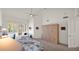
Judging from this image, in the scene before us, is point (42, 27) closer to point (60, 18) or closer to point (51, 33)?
point (51, 33)

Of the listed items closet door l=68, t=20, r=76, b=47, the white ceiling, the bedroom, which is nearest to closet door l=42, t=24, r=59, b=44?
the bedroom

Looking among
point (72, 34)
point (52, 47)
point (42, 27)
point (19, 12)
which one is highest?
point (19, 12)

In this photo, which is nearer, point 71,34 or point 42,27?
point 71,34

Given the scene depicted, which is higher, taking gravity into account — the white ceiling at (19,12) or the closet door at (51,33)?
the white ceiling at (19,12)

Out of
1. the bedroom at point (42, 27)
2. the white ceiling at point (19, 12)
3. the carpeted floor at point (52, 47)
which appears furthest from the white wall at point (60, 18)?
the white ceiling at point (19, 12)

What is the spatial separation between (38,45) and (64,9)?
3.15 feet

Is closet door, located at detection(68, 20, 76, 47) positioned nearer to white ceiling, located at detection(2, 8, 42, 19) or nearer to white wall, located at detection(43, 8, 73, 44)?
white wall, located at detection(43, 8, 73, 44)

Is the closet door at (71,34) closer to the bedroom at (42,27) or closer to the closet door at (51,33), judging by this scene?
the bedroom at (42,27)

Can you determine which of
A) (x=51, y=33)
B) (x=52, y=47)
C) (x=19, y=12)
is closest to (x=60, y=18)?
(x=51, y=33)

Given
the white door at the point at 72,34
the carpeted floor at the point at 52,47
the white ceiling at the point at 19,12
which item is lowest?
the carpeted floor at the point at 52,47

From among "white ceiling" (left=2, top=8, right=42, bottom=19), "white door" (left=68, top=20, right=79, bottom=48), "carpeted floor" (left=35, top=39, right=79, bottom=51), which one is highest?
"white ceiling" (left=2, top=8, right=42, bottom=19)

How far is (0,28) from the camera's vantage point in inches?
119

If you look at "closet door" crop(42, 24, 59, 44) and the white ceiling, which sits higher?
the white ceiling
